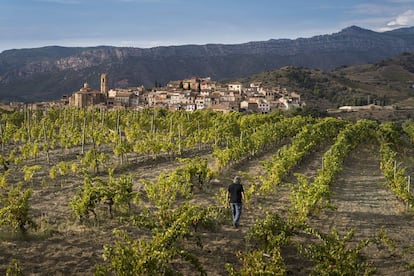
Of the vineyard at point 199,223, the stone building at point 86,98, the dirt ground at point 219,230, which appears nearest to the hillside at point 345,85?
the stone building at point 86,98

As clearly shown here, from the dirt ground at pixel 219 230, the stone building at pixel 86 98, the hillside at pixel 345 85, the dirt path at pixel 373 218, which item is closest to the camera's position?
the dirt ground at pixel 219 230

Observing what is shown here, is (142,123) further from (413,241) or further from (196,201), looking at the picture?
(413,241)

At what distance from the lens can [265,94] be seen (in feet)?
323

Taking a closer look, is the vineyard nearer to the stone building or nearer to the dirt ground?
the dirt ground

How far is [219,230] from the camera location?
10.9 m

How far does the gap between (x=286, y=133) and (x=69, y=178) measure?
61.3 feet

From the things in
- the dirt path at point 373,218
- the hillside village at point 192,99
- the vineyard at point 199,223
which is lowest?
the dirt path at point 373,218

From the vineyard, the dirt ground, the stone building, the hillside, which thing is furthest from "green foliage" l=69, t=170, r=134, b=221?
the hillside

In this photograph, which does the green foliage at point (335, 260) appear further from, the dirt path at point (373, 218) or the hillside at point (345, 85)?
the hillside at point (345, 85)

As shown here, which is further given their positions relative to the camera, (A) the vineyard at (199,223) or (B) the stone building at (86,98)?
(B) the stone building at (86,98)

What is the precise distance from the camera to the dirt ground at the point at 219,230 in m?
8.78

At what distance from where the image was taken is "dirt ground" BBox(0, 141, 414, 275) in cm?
878

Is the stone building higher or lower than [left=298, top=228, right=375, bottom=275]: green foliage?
higher

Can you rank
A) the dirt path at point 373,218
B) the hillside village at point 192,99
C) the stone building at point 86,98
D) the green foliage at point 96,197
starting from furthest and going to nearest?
1. the stone building at point 86,98
2. the hillside village at point 192,99
3. the green foliage at point 96,197
4. the dirt path at point 373,218
